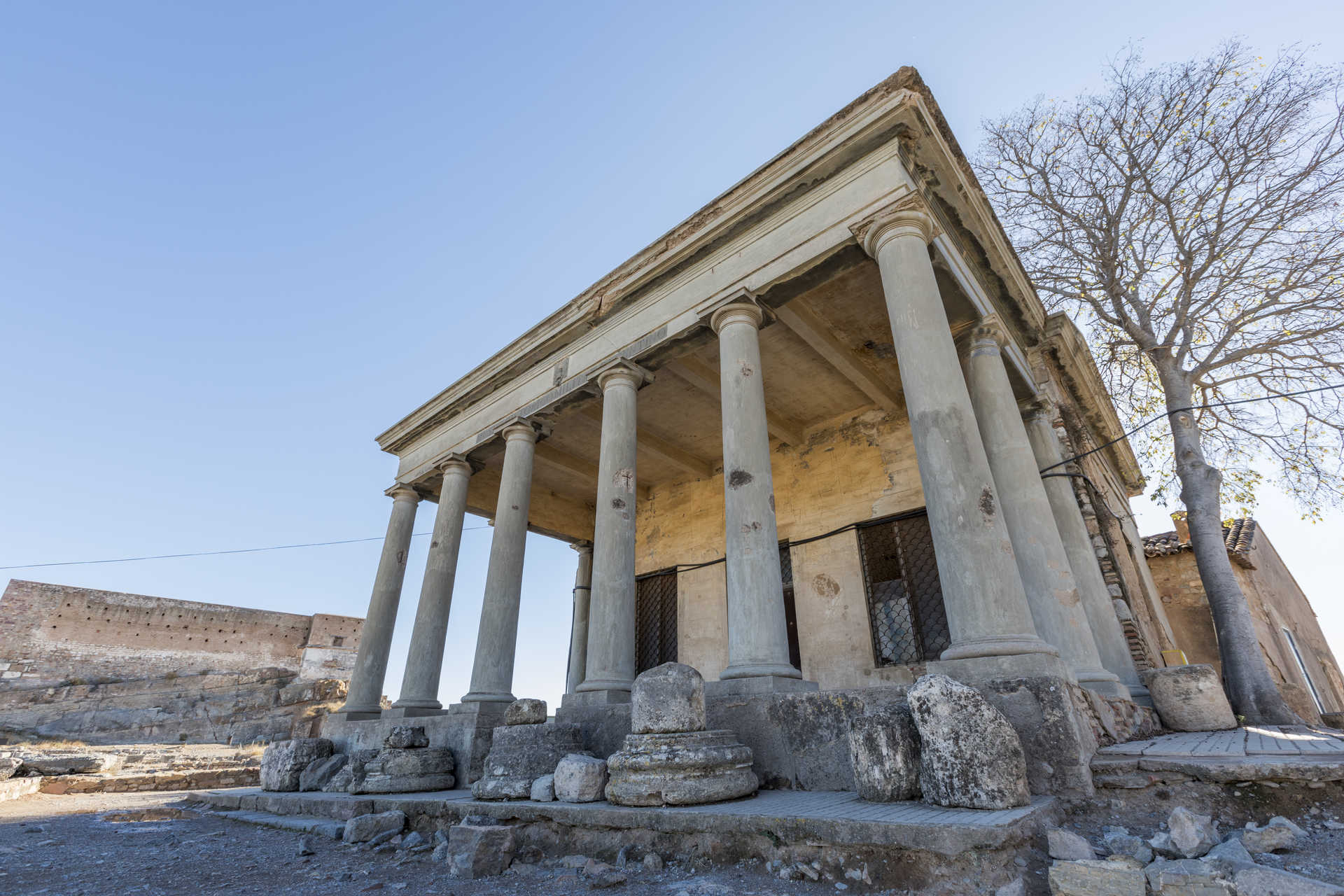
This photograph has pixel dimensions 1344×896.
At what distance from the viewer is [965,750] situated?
2975 mm

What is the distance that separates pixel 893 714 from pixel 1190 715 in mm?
4265

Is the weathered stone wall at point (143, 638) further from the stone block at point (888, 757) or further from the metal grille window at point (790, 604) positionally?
the stone block at point (888, 757)

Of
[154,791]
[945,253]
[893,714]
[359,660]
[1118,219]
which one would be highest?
[1118,219]

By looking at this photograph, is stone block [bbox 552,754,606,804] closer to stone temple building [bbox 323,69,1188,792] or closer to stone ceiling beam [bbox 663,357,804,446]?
stone temple building [bbox 323,69,1188,792]

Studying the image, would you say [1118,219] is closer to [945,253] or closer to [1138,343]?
[1138,343]

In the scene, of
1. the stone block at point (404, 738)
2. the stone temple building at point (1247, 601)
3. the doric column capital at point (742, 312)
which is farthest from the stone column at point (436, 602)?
the stone temple building at point (1247, 601)

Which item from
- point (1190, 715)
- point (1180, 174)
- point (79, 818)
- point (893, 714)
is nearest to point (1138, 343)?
point (1180, 174)

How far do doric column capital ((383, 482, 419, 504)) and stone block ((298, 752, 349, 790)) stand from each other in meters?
4.37

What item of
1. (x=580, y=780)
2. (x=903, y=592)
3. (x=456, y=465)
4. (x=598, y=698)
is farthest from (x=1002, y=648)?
(x=456, y=465)

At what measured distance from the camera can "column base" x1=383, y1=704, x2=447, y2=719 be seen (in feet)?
25.1

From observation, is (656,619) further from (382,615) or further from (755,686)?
(755,686)

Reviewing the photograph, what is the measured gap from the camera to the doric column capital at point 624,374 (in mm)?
7473

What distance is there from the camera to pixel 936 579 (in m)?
8.05

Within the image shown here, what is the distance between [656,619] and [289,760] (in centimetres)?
588
